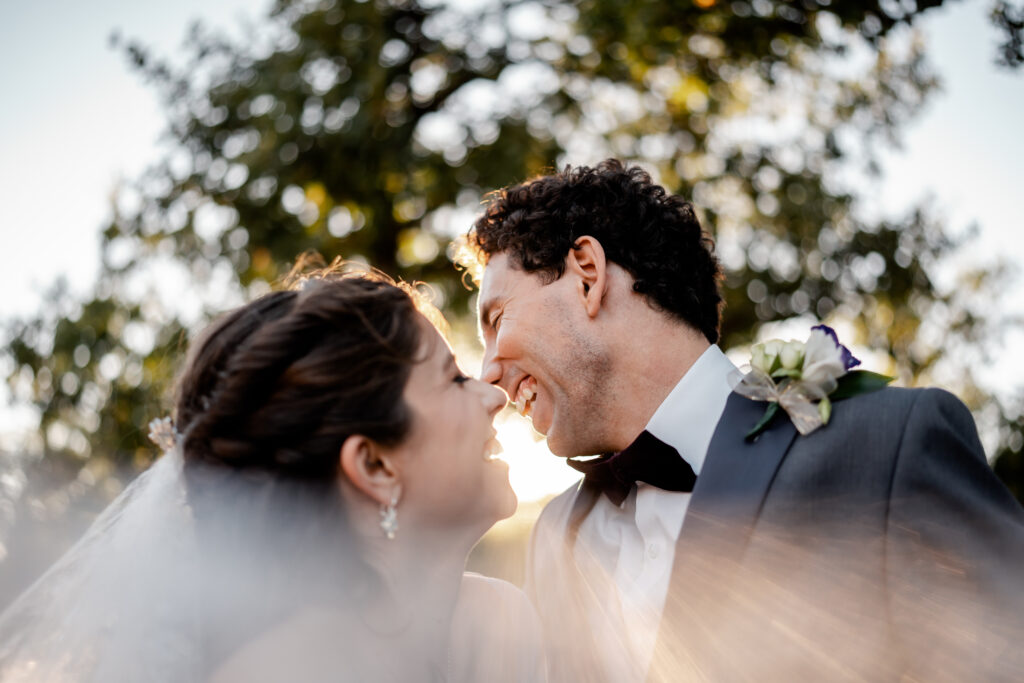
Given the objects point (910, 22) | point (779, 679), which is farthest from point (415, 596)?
point (910, 22)

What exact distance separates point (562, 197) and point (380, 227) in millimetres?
6878

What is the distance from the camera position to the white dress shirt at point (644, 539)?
249 cm

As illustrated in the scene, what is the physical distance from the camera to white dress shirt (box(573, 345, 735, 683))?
2.49 m

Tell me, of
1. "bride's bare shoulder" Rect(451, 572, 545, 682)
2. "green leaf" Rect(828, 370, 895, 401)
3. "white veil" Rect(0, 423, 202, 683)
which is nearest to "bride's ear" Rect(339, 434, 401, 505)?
"white veil" Rect(0, 423, 202, 683)

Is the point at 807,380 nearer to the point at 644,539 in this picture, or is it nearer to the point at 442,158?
the point at 644,539

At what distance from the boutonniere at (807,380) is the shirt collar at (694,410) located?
23cm

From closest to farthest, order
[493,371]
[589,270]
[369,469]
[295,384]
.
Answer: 1. [295,384]
2. [369,469]
3. [589,270]
4. [493,371]

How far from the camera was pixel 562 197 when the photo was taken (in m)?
3.25

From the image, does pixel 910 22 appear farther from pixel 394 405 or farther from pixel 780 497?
pixel 394 405

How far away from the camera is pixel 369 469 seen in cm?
231

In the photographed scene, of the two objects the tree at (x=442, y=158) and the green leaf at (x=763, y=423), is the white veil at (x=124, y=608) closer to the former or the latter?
the green leaf at (x=763, y=423)

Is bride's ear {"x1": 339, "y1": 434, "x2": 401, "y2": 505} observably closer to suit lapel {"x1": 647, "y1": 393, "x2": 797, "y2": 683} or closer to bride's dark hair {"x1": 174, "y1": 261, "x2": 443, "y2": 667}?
bride's dark hair {"x1": 174, "y1": 261, "x2": 443, "y2": 667}

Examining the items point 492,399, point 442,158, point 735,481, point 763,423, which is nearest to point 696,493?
point 735,481

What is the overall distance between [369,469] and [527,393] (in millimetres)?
960
